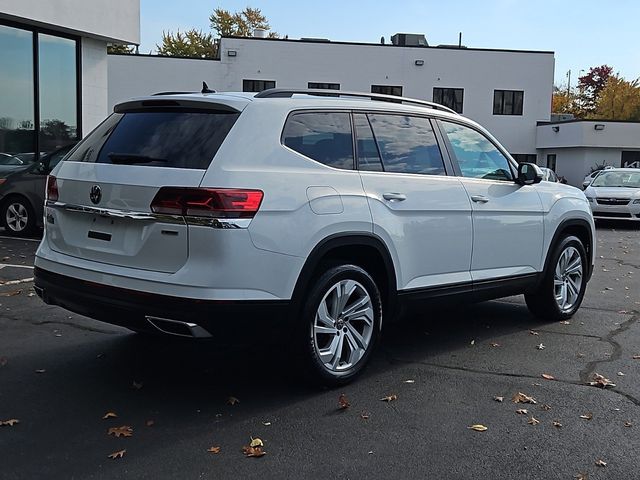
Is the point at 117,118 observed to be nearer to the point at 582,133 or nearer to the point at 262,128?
the point at 262,128

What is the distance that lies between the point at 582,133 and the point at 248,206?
3546 cm

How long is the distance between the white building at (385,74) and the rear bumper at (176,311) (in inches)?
1290

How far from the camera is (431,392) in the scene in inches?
193

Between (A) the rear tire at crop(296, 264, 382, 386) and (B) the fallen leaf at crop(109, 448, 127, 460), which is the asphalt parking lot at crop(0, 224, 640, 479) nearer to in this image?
(B) the fallen leaf at crop(109, 448, 127, 460)

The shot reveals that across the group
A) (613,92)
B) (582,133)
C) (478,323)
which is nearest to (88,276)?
(478,323)

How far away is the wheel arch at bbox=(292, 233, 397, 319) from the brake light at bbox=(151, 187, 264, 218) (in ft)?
1.81

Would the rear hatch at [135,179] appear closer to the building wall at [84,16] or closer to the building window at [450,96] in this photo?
the building wall at [84,16]

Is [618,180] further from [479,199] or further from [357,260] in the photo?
[357,260]

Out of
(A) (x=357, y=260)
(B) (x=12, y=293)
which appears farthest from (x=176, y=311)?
(B) (x=12, y=293)

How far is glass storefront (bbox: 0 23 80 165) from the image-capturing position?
13500 mm

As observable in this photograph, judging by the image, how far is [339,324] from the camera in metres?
4.87

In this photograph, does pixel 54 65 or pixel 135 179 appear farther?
pixel 54 65

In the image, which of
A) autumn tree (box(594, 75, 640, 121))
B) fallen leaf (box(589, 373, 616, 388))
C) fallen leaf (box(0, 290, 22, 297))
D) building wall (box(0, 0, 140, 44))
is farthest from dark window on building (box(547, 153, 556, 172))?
fallen leaf (box(589, 373, 616, 388))

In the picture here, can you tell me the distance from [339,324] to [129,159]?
1721mm
